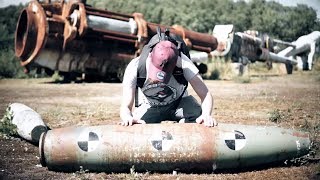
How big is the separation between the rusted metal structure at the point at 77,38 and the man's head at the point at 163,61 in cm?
706

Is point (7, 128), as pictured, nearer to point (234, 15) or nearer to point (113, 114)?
point (113, 114)

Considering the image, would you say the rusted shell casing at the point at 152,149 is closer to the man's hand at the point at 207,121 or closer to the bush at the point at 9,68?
the man's hand at the point at 207,121

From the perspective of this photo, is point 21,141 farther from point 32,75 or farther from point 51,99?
point 32,75

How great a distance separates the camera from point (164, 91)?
149 inches

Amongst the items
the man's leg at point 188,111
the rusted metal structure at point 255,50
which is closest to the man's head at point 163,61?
the man's leg at point 188,111

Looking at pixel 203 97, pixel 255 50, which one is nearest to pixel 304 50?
pixel 255 50

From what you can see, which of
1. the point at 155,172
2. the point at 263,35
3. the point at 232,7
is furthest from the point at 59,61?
the point at 232,7

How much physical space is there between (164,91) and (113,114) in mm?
2721

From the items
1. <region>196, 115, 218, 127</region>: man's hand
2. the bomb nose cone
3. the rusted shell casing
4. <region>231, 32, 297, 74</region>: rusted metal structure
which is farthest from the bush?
<region>196, 115, 218, 127</region>: man's hand

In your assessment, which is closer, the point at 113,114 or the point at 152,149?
the point at 152,149

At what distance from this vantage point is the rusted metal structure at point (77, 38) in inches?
401

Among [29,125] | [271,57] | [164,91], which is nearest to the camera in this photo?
[164,91]

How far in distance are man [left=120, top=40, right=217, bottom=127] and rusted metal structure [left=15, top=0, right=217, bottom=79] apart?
670 cm

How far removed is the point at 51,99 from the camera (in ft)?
26.4
